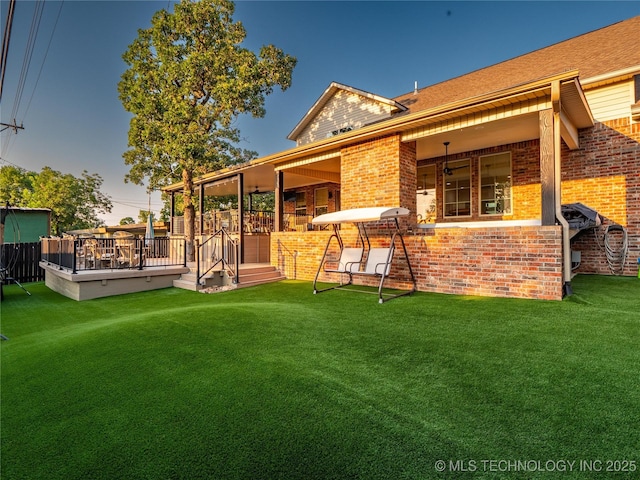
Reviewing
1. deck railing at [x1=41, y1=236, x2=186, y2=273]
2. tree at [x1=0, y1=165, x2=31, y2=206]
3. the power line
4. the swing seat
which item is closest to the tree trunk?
deck railing at [x1=41, y1=236, x2=186, y2=273]

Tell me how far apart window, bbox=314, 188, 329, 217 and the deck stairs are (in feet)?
21.2

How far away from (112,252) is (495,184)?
11035 millimetres

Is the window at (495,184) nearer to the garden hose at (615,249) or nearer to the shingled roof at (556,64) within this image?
the shingled roof at (556,64)

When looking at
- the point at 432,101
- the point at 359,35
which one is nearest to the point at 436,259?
the point at 432,101

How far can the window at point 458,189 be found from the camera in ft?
34.2

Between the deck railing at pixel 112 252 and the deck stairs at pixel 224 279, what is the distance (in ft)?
2.49

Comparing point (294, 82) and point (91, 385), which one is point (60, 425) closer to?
point (91, 385)

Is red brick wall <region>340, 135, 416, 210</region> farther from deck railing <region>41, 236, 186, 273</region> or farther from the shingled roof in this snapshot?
deck railing <region>41, 236, 186, 273</region>

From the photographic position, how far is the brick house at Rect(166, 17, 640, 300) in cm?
593

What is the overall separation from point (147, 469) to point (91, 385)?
155 cm

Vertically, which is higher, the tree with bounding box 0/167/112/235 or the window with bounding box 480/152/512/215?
the tree with bounding box 0/167/112/235

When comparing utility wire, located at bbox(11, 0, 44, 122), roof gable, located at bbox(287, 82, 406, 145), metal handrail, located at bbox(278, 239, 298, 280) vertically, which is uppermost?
roof gable, located at bbox(287, 82, 406, 145)

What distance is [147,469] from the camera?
189cm

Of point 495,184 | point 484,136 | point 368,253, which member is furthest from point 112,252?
point 495,184
